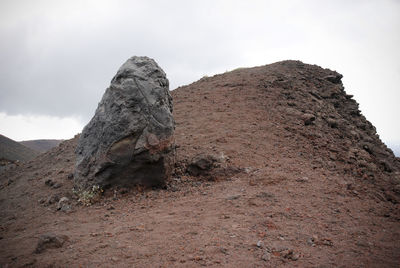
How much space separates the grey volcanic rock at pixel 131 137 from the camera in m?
6.92

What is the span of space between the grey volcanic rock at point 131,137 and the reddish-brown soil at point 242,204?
0.46 m

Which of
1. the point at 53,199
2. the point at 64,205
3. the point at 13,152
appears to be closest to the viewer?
the point at 64,205

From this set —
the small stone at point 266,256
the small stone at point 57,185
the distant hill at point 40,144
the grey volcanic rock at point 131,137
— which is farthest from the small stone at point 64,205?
the distant hill at point 40,144

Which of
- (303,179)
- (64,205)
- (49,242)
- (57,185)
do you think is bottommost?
(49,242)

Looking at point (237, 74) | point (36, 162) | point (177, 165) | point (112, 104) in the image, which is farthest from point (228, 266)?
point (237, 74)

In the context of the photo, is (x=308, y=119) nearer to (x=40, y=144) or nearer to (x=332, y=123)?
(x=332, y=123)

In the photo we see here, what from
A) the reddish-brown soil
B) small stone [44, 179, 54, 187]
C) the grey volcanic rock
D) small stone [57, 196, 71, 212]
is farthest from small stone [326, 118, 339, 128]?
small stone [44, 179, 54, 187]

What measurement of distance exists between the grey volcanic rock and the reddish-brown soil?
1.49 ft

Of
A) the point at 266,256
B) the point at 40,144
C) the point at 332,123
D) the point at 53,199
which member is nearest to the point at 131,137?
the point at 53,199

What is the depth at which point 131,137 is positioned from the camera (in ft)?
22.8

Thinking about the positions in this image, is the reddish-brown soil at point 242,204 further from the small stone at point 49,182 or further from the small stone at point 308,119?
the small stone at point 49,182

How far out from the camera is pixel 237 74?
51.7ft

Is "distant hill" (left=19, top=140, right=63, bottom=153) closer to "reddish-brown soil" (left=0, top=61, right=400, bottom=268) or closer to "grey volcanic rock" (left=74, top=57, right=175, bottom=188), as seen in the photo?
"reddish-brown soil" (left=0, top=61, right=400, bottom=268)

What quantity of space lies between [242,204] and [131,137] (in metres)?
3.06
